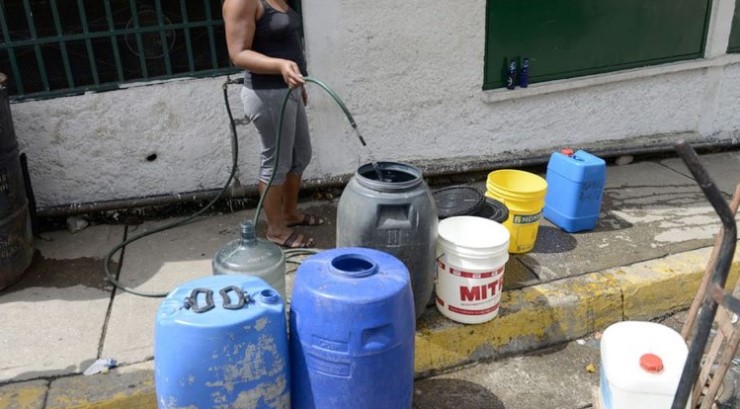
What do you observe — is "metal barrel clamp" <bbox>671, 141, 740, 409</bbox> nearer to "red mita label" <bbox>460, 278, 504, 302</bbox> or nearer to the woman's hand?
"red mita label" <bbox>460, 278, 504, 302</bbox>

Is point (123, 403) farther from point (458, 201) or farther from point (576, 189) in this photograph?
point (576, 189)

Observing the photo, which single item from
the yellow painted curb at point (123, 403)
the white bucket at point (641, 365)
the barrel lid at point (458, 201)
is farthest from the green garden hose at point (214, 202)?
the white bucket at point (641, 365)

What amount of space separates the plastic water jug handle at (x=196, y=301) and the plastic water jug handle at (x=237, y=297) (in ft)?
0.16

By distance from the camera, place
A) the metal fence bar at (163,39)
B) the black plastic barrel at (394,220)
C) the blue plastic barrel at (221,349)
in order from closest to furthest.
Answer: the blue plastic barrel at (221,349), the black plastic barrel at (394,220), the metal fence bar at (163,39)

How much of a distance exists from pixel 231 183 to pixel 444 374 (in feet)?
7.15

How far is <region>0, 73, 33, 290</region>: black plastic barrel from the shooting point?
372 centimetres

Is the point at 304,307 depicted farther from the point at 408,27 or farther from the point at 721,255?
the point at 408,27

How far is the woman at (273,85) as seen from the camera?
3588mm

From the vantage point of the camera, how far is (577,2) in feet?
17.1

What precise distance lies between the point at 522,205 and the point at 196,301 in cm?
227

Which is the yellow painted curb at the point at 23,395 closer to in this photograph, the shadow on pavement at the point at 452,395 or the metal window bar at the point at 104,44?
the shadow on pavement at the point at 452,395

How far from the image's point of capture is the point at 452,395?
3375 millimetres

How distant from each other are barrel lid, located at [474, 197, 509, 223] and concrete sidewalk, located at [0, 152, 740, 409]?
1.23ft

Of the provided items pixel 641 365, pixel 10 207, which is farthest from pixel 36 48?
pixel 641 365
